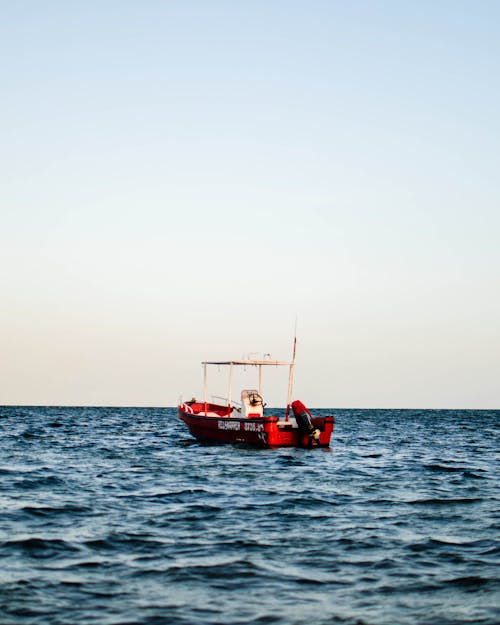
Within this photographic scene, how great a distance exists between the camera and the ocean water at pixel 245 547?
10016 mm

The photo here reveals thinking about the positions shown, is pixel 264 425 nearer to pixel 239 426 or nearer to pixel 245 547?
pixel 239 426

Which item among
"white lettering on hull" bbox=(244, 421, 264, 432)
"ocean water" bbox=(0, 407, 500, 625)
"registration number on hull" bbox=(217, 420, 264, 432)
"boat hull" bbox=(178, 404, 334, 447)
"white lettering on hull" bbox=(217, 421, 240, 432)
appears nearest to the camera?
"ocean water" bbox=(0, 407, 500, 625)

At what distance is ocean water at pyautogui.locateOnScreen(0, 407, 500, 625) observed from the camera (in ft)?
32.9

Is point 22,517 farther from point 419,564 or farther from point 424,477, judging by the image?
point 424,477

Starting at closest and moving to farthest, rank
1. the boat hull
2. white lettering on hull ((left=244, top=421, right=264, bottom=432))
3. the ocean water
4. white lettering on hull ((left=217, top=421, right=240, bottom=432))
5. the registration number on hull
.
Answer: the ocean water < the boat hull < white lettering on hull ((left=244, top=421, right=264, bottom=432)) < the registration number on hull < white lettering on hull ((left=217, top=421, right=240, bottom=432))

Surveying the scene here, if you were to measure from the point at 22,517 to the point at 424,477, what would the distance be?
1538cm

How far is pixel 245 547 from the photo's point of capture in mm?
13719

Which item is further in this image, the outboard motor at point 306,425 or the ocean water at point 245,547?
the outboard motor at point 306,425

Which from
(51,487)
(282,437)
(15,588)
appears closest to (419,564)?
(15,588)

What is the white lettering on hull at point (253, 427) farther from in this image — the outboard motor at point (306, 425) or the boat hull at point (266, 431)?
the outboard motor at point (306, 425)

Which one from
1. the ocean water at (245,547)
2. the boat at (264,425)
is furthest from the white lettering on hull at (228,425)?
the ocean water at (245,547)

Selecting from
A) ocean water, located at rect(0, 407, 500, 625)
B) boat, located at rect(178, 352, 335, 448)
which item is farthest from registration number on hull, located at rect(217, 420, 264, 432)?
ocean water, located at rect(0, 407, 500, 625)

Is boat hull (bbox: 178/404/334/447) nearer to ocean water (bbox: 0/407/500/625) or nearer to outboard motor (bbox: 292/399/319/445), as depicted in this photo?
outboard motor (bbox: 292/399/319/445)

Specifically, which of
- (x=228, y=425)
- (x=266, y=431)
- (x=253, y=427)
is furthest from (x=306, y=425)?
(x=228, y=425)
